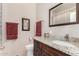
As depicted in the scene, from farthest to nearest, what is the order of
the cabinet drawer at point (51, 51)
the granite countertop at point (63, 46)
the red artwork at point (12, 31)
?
the red artwork at point (12, 31) < the cabinet drawer at point (51, 51) < the granite countertop at point (63, 46)

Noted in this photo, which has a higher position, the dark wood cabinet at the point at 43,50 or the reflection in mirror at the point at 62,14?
the reflection in mirror at the point at 62,14

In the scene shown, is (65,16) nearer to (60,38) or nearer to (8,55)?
(60,38)

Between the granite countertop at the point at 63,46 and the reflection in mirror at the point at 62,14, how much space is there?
216 mm

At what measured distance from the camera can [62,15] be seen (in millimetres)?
1384

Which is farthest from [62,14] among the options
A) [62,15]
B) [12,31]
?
[12,31]

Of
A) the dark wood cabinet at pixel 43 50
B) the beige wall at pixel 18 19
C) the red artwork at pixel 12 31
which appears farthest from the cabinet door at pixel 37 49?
the red artwork at pixel 12 31

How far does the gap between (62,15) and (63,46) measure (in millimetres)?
385

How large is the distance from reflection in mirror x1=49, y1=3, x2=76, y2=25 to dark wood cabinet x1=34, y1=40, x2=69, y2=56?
0.89 feet

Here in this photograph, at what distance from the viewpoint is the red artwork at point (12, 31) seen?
4.17ft

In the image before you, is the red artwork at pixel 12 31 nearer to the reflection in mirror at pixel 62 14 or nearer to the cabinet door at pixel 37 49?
the cabinet door at pixel 37 49

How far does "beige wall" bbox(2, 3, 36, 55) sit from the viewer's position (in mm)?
1249

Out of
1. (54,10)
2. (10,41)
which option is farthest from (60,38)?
(10,41)

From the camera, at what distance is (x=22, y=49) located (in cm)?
129

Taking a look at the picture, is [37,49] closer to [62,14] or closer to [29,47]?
[29,47]
